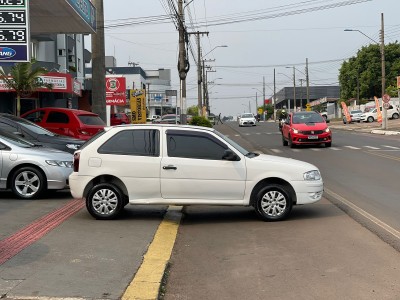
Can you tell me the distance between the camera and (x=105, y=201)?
8297mm

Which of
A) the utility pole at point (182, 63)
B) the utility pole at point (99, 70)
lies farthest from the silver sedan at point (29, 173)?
the utility pole at point (182, 63)

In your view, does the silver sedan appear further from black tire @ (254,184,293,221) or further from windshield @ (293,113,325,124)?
windshield @ (293,113,325,124)

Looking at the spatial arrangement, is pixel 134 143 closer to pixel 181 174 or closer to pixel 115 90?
pixel 181 174

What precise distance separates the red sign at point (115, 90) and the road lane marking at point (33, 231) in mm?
18618

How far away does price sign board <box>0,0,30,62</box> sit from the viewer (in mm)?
12664

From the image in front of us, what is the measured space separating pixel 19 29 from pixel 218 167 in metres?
7.57

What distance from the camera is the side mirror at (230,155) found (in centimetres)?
806

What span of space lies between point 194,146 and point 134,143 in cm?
99

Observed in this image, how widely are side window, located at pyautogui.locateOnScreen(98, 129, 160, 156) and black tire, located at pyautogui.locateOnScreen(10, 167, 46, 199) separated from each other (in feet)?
8.34

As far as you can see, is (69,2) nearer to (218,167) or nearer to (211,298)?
(218,167)

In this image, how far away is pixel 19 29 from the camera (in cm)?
1285

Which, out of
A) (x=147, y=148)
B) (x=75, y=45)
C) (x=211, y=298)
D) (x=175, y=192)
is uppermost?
(x=75, y=45)

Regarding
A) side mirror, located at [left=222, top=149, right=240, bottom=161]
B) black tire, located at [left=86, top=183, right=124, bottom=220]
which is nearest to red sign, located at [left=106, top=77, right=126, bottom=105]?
black tire, located at [left=86, top=183, right=124, bottom=220]

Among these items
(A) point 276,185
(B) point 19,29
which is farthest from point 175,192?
(B) point 19,29
